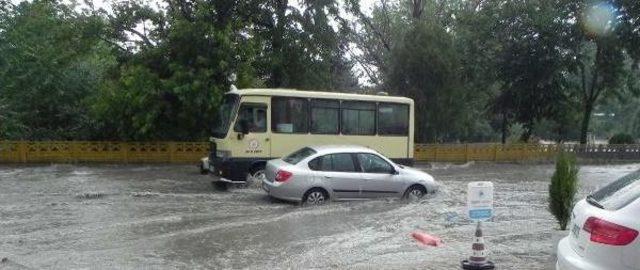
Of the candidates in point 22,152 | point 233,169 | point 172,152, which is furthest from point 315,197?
point 22,152

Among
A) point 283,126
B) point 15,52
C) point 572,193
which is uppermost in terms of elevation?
point 15,52

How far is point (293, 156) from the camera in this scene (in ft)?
44.1

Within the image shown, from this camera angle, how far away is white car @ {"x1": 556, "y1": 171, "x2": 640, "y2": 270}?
182 inches

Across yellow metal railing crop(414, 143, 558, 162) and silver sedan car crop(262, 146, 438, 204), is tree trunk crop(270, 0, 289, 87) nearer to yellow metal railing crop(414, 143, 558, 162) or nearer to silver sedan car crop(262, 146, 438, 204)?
yellow metal railing crop(414, 143, 558, 162)

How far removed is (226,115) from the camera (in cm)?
1593

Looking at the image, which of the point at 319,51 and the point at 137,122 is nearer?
the point at 137,122

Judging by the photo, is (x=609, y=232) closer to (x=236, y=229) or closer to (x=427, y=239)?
(x=427, y=239)

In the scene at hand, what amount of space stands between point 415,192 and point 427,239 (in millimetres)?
4587

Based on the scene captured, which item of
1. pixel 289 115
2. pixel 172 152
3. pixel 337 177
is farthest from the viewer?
pixel 172 152

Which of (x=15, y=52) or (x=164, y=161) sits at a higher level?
(x=15, y=52)

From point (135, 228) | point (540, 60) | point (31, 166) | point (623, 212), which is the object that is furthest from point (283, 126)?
point (540, 60)

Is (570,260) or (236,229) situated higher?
(570,260)

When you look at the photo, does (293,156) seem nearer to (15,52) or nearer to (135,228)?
(135,228)

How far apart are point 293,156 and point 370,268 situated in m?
6.20
